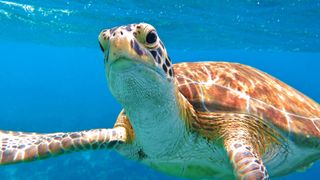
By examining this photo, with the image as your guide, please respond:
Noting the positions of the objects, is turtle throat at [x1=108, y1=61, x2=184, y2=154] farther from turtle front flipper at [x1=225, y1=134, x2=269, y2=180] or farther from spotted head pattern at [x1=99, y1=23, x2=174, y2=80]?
turtle front flipper at [x1=225, y1=134, x2=269, y2=180]

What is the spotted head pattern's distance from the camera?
241cm

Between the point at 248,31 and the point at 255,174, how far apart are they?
777 inches

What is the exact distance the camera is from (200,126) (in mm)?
3645

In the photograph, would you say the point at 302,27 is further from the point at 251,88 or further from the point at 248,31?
the point at 251,88

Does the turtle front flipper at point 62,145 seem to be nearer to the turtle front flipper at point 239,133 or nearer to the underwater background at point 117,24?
the turtle front flipper at point 239,133

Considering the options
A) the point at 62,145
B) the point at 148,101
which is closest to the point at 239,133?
→ the point at 148,101

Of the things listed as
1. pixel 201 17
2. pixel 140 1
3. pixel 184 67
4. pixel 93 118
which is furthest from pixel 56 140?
pixel 93 118

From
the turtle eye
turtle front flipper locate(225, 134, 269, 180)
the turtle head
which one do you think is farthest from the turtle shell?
the turtle eye

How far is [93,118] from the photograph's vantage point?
25234 millimetres

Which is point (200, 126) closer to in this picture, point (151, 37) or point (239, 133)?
point (239, 133)

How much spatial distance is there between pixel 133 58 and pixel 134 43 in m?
0.12

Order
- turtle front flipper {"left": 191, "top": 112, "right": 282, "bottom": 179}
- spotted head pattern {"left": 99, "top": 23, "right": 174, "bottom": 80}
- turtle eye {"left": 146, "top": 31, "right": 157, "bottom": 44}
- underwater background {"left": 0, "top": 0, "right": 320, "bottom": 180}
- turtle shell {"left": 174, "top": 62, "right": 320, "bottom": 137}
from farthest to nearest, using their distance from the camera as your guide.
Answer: underwater background {"left": 0, "top": 0, "right": 320, "bottom": 180}
turtle shell {"left": 174, "top": 62, "right": 320, "bottom": 137}
turtle front flipper {"left": 191, "top": 112, "right": 282, "bottom": 179}
turtle eye {"left": 146, "top": 31, "right": 157, "bottom": 44}
spotted head pattern {"left": 99, "top": 23, "right": 174, "bottom": 80}

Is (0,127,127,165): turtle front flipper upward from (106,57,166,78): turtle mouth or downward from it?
downward

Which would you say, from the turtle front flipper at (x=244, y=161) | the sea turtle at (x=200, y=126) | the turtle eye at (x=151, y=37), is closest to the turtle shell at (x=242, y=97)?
the sea turtle at (x=200, y=126)
